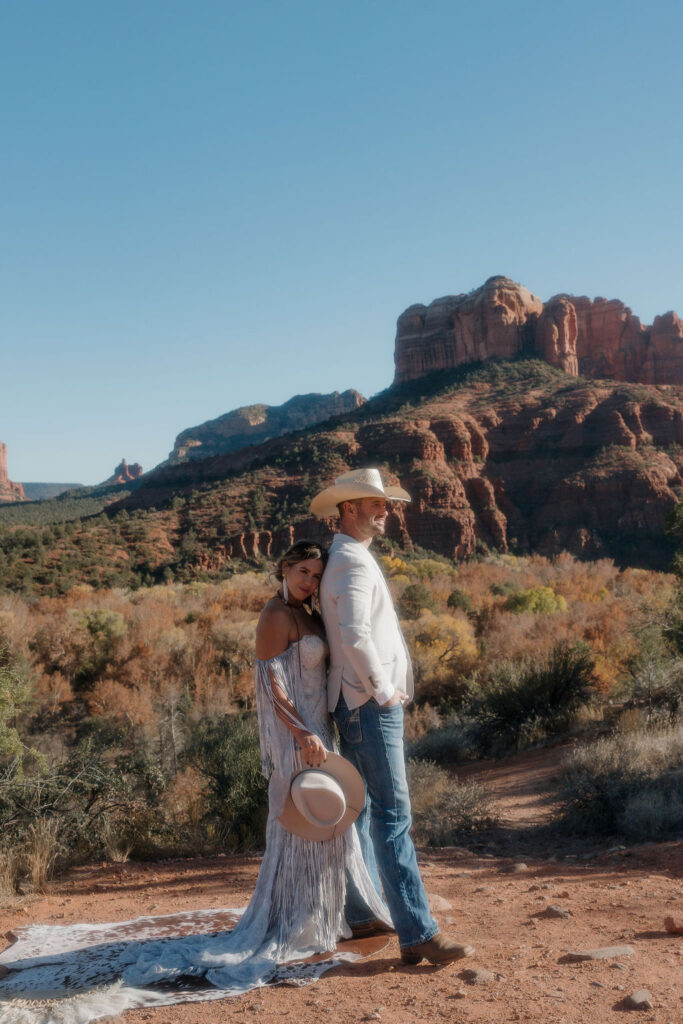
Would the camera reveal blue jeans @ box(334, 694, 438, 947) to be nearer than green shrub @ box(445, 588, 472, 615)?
Yes

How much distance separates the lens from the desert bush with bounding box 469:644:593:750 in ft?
35.9

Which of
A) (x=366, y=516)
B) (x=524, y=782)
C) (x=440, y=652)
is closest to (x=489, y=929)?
(x=366, y=516)

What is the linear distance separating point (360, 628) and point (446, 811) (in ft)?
14.0

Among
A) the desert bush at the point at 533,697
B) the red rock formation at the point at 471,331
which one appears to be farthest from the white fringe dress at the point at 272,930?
the red rock formation at the point at 471,331

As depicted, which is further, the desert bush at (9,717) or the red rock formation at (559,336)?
the red rock formation at (559,336)

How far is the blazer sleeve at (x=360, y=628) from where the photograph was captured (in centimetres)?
335

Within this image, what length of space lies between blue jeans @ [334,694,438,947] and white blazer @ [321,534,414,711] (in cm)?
10

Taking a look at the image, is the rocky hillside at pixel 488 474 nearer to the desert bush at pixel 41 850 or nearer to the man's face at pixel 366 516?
the desert bush at pixel 41 850

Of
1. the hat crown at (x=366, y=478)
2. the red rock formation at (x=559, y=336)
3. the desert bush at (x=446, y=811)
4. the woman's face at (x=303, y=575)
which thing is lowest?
the desert bush at (x=446, y=811)

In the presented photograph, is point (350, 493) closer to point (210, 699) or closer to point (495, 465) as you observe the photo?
point (210, 699)

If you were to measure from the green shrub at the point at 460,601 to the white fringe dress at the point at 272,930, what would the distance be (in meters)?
16.0

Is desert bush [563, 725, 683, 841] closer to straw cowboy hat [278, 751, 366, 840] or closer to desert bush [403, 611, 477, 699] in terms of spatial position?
straw cowboy hat [278, 751, 366, 840]

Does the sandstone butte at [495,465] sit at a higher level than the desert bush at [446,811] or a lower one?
higher

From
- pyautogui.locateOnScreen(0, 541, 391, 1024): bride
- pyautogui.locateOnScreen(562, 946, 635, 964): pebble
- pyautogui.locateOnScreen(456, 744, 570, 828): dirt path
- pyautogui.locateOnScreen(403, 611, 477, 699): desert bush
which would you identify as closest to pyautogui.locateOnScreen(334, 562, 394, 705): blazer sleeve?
pyautogui.locateOnScreen(0, 541, 391, 1024): bride
